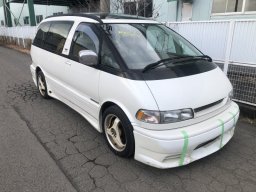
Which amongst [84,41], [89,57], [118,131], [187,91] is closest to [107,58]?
[89,57]

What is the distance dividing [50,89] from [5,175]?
7.91 ft

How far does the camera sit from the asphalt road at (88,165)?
2.78 meters

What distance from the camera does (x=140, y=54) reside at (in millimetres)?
3307

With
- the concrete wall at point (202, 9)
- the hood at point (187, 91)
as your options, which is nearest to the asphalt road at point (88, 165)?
the hood at point (187, 91)

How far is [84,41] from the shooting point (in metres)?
3.79

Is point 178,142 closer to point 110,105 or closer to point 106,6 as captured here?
point 110,105

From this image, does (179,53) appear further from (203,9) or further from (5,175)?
(203,9)

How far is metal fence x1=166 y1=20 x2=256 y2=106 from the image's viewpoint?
14.9 ft

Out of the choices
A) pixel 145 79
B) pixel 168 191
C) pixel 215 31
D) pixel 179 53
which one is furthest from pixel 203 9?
pixel 168 191

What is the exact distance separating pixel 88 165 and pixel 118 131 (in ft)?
1.84

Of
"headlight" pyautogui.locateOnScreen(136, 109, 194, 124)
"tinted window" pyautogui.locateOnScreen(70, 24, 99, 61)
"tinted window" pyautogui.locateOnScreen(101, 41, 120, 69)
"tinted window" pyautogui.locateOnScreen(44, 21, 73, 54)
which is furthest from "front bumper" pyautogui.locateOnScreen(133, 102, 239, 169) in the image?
"tinted window" pyautogui.locateOnScreen(44, 21, 73, 54)

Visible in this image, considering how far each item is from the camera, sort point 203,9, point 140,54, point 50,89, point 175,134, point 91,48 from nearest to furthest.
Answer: point 175,134, point 140,54, point 91,48, point 50,89, point 203,9

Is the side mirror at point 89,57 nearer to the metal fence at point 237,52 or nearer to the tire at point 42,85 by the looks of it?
the tire at point 42,85

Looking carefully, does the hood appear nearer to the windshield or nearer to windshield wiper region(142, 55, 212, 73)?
windshield wiper region(142, 55, 212, 73)
